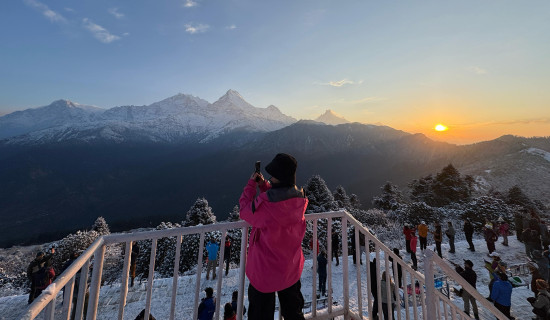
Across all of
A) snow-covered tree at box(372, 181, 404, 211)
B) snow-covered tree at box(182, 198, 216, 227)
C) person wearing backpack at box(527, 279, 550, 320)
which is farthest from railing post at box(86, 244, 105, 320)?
snow-covered tree at box(372, 181, 404, 211)

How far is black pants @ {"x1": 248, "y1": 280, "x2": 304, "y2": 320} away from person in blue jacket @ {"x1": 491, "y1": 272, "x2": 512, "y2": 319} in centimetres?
667

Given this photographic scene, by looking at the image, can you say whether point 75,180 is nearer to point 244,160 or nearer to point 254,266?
point 244,160

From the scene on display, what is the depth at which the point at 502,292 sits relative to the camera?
6121mm

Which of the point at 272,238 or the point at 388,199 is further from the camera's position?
the point at 388,199

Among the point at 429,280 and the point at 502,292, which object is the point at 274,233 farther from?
the point at 502,292

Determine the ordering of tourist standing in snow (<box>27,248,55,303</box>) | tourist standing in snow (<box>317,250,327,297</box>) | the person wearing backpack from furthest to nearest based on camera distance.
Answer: tourist standing in snow (<box>317,250,327,297</box>)
tourist standing in snow (<box>27,248,55,303</box>)
the person wearing backpack

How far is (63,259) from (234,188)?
7931 centimetres

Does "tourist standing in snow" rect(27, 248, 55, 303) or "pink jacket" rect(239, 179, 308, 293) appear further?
"tourist standing in snow" rect(27, 248, 55, 303)

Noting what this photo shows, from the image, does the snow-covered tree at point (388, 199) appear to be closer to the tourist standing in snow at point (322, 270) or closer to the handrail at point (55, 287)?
the tourist standing in snow at point (322, 270)

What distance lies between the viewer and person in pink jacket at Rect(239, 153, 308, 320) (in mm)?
2244

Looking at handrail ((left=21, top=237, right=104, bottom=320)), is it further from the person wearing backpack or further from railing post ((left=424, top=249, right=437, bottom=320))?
the person wearing backpack

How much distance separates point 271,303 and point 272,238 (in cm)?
75

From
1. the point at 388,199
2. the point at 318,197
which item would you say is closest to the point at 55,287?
the point at 318,197

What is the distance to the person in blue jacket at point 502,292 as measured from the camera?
6.07m
